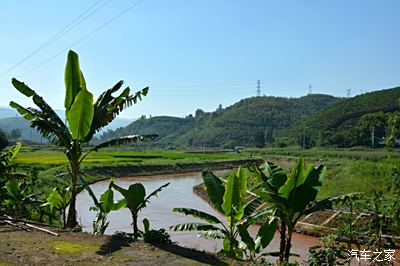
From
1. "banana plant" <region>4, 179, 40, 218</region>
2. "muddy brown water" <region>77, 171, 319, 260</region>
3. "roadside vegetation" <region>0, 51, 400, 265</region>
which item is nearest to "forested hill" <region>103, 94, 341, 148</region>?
"muddy brown water" <region>77, 171, 319, 260</region>

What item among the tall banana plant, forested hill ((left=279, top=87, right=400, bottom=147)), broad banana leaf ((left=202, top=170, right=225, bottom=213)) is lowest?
broad banana leaf ((left=202, top=170, right=225, bottom=213))

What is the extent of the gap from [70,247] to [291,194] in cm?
364

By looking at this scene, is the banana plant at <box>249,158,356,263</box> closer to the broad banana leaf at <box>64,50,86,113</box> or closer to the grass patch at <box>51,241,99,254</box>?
the grass patch at <box>51,241,99,254</box>

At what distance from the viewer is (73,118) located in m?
8.44

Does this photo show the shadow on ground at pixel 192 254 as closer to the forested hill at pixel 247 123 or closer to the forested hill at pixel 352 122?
the forested hill at pixel 352 122

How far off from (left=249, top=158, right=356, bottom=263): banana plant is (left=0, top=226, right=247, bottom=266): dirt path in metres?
1.16

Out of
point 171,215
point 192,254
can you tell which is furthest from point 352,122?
point 192,254

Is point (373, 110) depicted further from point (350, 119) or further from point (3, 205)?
point (3, 205)

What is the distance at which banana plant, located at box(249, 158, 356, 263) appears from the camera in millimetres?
7125

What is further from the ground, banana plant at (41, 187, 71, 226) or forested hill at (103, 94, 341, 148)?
forested hill at (103, 94, 341, 148)

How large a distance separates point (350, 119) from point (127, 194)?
6967 cm

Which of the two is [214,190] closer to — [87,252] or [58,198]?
[87,252]

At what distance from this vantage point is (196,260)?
6.71m

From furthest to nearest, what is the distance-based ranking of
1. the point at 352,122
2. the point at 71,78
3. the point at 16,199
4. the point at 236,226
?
the point at 352,122
the point at 16,199
the point at 71,78
the point at 236,226
